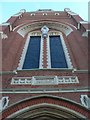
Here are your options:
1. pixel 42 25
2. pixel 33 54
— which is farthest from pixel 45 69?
pixel 42 25

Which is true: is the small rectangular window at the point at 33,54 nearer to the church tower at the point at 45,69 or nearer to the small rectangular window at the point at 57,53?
the church tower at the point at 45,69

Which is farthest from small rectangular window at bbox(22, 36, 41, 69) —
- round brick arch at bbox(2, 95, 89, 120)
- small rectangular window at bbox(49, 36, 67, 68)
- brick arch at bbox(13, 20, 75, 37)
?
round brick arch at bbox(2, 95, 89, 120)

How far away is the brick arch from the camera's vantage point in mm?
16959

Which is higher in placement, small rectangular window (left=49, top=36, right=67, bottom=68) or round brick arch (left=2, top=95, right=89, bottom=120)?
small rectangular window (left=49, top=36, right=67, bottom=68)

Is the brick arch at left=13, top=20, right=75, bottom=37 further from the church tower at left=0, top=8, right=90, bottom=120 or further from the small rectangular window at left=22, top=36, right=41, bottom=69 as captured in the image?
the small rectangular window at left=22, top=36, right=41, bottom=69

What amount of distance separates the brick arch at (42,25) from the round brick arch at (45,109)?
8055 mm

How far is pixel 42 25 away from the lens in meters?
18.0

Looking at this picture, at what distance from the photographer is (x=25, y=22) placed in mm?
18500

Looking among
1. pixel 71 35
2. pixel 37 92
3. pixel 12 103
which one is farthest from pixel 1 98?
pixel 71 35

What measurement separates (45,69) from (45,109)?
2.42 m

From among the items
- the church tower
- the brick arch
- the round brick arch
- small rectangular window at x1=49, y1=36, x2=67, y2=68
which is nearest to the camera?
the round brick arch

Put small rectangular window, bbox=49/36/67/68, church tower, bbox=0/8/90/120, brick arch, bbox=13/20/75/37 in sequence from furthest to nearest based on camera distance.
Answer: brick arch, bbox=13/20/75/37, small rectangular window, bbox=49/36/67/68, church tower, bbox=0/8/90/120

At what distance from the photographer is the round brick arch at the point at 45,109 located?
865 cm

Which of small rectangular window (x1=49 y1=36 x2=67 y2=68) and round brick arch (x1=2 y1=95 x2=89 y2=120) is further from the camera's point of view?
small rectangular window (x1=49 y1=36 x2=67 y2=68)
